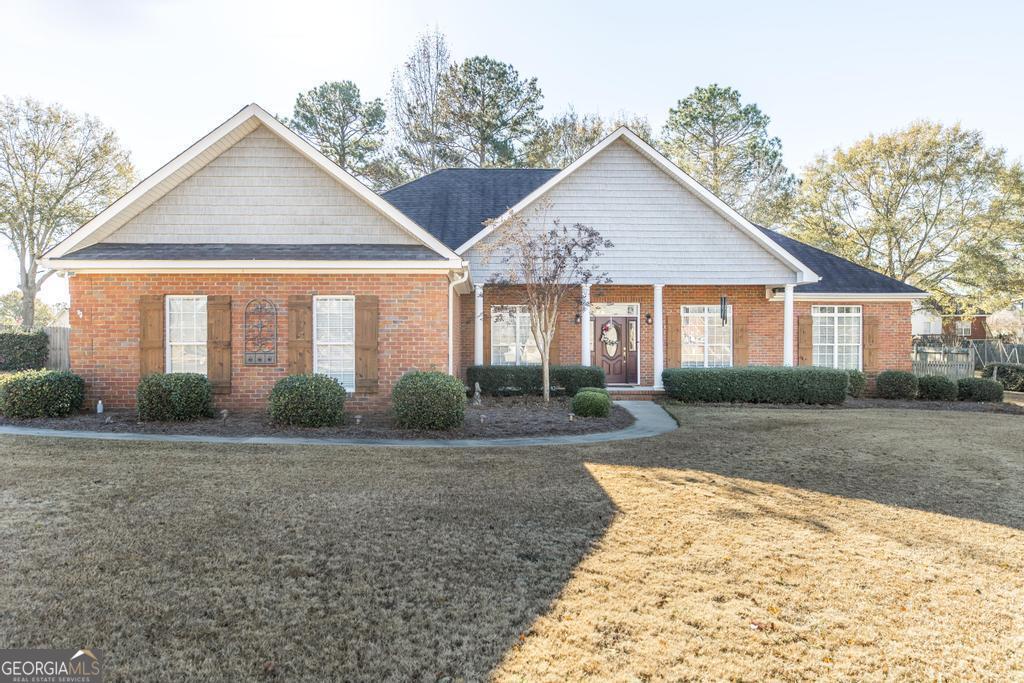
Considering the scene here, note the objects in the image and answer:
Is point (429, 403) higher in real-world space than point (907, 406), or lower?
higher

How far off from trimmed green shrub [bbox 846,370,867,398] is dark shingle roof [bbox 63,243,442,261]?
12220mm

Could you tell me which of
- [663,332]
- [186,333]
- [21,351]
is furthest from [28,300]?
[663,332]

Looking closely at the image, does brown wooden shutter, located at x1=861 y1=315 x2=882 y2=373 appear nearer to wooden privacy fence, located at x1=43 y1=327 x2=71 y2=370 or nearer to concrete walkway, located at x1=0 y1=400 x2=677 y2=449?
concrete walkway, located at x1=0 y1=400 x2=677 y2=449

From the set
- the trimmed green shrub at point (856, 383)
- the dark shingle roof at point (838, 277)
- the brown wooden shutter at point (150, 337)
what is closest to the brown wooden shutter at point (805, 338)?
the dark shingle roof at point (838, 277)

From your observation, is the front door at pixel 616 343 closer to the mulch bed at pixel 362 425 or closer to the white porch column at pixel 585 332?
the white porch column at pixel 585 332

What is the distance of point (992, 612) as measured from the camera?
3.37m

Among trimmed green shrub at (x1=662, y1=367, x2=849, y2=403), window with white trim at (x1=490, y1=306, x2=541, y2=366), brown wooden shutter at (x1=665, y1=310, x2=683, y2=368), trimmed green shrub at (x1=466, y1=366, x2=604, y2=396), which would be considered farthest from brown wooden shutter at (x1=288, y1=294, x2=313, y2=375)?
brown wooden shutter at (x1=665, y1=310, x2=683, y2=368)

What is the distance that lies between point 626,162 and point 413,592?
1391cm

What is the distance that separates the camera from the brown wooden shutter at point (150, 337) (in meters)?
10.7

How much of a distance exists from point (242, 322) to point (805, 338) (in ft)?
50.2

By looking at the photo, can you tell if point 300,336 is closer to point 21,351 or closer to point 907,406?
point 21,351

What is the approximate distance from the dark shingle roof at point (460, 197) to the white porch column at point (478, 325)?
144cm

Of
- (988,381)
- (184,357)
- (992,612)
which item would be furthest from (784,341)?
(184,357)

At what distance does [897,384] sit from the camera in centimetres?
1591
